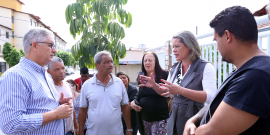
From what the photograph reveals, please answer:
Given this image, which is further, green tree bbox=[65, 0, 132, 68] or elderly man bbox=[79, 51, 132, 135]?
green tree bbox=[65, 0, 132, 68]

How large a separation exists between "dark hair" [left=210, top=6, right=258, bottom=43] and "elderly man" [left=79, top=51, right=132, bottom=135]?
211cm

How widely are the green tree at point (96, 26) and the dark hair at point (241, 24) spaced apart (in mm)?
3804

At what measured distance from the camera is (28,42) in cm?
178

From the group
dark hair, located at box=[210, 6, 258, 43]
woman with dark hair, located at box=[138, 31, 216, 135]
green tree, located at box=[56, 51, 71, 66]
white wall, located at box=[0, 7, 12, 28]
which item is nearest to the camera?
dark hair, located at box=[210, 6, 258, 43]

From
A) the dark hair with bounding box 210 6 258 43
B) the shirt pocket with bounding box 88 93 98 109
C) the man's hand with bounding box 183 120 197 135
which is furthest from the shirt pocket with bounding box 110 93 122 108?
the dark hair with bounding box 210 6 258 43

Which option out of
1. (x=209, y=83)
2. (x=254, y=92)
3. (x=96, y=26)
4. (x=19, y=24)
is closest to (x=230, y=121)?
(x=254, y=92)

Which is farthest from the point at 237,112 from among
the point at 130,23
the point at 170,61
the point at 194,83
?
the point at 170,61

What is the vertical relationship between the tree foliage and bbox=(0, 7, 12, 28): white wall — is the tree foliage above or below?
below

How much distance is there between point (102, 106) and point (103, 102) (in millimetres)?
64

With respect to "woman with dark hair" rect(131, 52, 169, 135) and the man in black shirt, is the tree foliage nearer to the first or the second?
"woman with dark hair" rect(131, 52, 169, 135)

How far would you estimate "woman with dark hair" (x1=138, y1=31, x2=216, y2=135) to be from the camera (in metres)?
1.82

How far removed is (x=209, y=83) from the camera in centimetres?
186

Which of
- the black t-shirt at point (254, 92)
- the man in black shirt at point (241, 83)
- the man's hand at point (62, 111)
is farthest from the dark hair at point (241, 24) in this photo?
the man's hand at point (62, 111)

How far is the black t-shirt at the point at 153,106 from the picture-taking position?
2.86 meters
